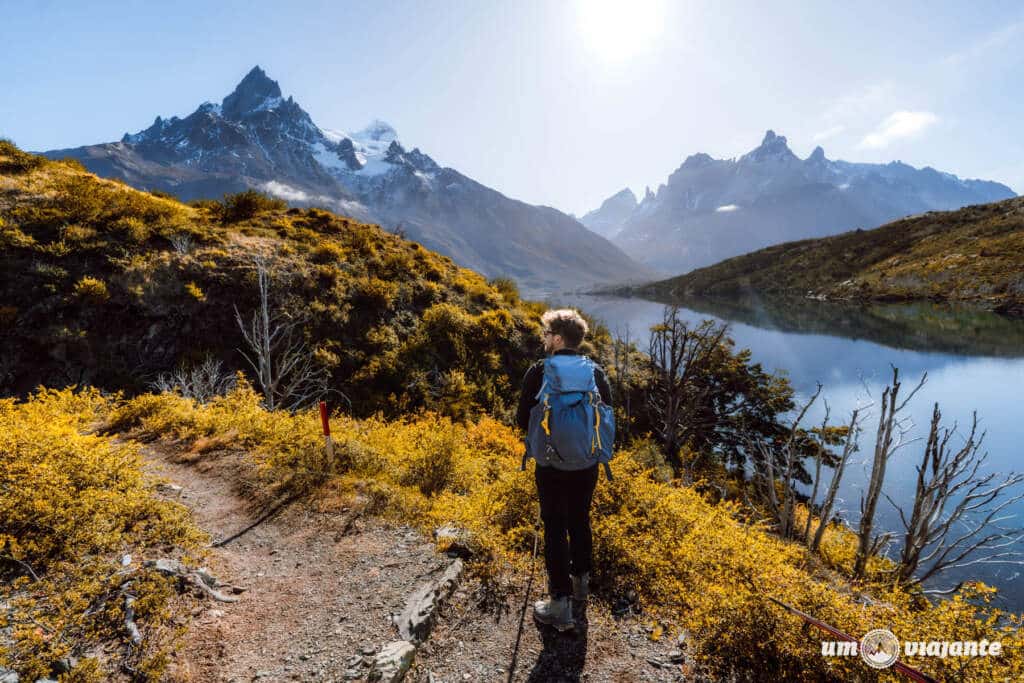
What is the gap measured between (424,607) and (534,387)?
237cm

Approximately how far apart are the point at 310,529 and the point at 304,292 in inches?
473

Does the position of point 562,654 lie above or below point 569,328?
below

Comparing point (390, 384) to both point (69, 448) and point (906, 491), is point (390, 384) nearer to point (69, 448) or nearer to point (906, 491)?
point (69, 448)

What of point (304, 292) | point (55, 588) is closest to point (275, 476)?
Result: point (55, 588)

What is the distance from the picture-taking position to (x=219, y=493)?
595 centimetres

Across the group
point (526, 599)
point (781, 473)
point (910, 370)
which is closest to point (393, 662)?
point (526, 599)

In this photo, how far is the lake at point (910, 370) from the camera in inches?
496

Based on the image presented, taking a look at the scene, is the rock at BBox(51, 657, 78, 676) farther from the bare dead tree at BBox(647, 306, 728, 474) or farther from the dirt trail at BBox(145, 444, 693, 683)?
the bare dead tree at BBox(647, 306, 728, 474)

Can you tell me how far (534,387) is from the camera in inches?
138

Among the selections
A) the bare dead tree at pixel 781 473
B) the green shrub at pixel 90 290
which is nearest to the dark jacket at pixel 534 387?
the bare dead tree at pixel 781 473

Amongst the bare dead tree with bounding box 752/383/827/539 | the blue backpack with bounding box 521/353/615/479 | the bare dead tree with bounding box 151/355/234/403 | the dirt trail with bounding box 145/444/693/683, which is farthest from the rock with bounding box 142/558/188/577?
the bare dead tree with bounding box 752/383/827/539

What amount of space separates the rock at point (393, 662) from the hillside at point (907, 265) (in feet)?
165

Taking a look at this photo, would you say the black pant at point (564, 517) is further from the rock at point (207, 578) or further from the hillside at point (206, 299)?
the hillside at point (206, 299)

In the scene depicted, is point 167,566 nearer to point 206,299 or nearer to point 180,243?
point 206,299
